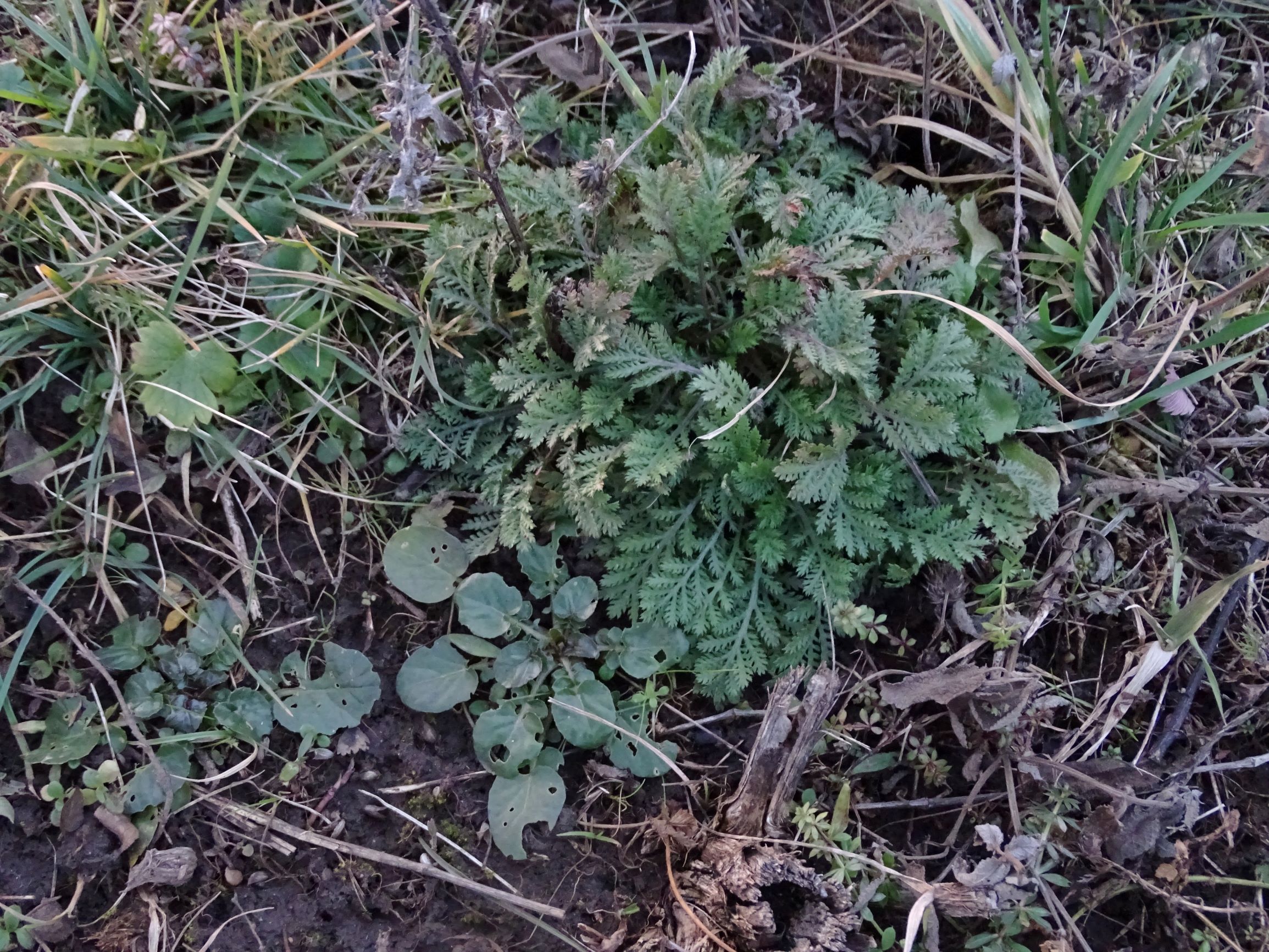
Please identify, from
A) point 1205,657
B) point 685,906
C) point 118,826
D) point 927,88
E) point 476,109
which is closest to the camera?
point 476,109

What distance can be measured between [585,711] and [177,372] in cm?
139

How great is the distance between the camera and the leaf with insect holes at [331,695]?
223 cm

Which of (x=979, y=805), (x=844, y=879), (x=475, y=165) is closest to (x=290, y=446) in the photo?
(x=475, y=165)

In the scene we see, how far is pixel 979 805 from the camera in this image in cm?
221

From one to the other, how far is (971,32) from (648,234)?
1.01m

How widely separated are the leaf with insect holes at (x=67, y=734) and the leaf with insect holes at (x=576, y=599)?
1207 mm

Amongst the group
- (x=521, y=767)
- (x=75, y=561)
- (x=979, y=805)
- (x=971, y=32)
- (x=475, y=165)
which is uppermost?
(x=971, y=32)

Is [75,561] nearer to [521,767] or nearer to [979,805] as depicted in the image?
[521,767]

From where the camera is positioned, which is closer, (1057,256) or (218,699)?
(218,699)

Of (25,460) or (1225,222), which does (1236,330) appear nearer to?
(1225,222)

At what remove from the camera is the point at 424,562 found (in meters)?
2.32

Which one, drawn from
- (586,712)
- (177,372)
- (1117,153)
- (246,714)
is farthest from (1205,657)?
(177,372)

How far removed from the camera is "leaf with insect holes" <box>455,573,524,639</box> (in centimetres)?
229

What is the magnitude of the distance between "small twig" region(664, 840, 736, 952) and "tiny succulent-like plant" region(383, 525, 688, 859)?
213 millimetres
